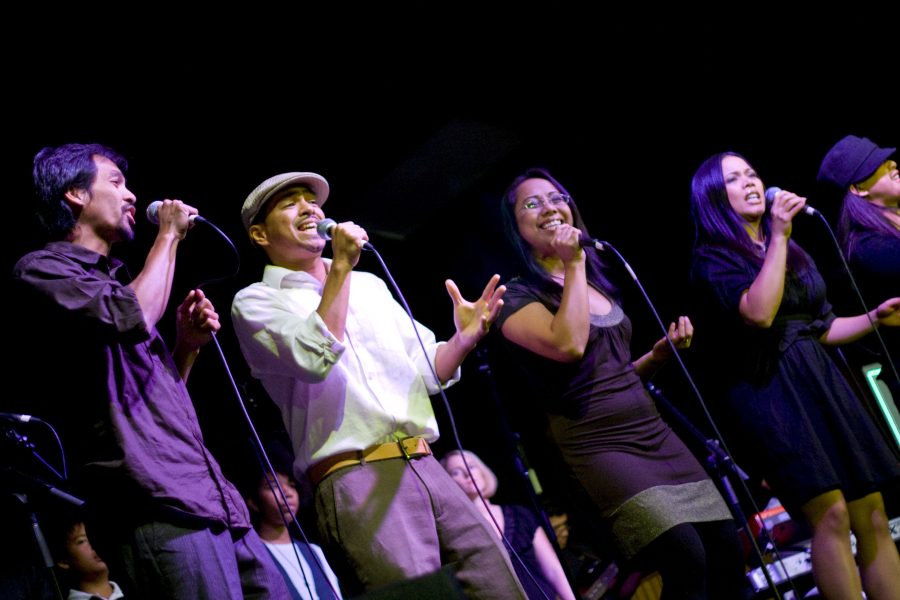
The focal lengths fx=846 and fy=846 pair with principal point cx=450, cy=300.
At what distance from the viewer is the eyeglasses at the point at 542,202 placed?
3.03 meters

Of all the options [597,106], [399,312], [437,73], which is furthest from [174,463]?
[597,106]

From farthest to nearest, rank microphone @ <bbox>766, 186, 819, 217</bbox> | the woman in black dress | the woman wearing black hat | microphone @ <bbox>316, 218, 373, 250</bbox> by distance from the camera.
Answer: the woman wearing black hat → microphone @ <bbox>766, 186, 819, 217</bbox> → the woman in black dress → microphone @ <bbox>316, 218, 373, 250</bbox>

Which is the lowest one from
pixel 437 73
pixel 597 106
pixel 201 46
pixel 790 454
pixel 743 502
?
pixel 743 502

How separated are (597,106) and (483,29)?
0.92m

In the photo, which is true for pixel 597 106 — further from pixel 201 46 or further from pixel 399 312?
pixel 399 312

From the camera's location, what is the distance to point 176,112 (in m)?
3.72

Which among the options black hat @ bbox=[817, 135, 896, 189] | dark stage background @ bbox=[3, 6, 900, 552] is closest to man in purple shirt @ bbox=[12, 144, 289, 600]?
dark stage background @ bbox=[3, 6, 900, 552]

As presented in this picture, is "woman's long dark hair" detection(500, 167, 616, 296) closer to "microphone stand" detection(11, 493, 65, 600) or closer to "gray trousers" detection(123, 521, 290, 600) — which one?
"gray trousers" detection(123, 521, 290, 600)

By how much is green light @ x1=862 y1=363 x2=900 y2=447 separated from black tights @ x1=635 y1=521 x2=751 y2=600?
Answer: 1.40 metres

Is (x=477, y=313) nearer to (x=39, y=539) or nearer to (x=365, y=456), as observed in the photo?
(x=365, y=456)

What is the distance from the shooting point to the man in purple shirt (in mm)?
2020

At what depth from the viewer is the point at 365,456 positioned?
2.21 metres

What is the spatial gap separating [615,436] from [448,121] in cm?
233

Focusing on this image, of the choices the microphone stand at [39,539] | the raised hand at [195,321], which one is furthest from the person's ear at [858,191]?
the microphone stand at [39,539]
